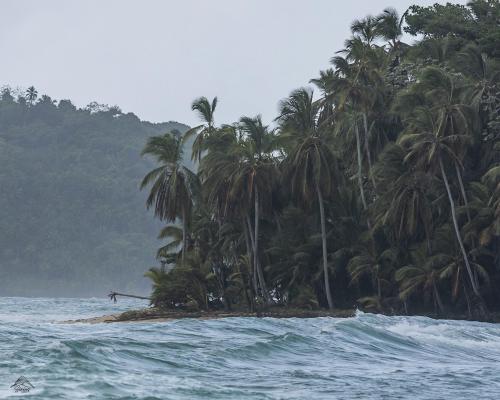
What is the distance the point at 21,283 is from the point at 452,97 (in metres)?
135

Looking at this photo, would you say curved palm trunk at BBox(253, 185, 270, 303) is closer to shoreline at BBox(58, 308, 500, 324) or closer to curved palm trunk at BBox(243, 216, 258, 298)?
curved palm trunk at BBox(243, 216, 258, 298)

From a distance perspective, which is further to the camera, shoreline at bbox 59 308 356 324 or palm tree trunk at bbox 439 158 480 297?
palm tree trunk at bbox 439 158 480 297

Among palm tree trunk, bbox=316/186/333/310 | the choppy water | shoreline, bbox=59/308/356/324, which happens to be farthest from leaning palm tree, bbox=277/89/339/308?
the choppy water

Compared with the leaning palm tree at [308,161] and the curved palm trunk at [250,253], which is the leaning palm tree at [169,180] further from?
the leaning palm tree at [308,161]

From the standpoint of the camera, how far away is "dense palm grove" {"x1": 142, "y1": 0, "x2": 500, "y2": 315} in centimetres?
5109

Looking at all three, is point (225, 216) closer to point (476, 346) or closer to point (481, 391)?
point (476, 346)

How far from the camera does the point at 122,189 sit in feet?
629

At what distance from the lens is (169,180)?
55.8 metres

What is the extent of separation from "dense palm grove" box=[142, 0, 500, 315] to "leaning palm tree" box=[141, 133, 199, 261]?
3.4 inches

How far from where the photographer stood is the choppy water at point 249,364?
17.7 meters

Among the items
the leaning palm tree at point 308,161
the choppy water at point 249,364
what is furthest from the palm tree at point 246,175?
the choppy water at point 249,364

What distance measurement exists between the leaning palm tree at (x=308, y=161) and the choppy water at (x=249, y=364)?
2193 centimetres

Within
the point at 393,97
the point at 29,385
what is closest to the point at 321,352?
the point at 29,385

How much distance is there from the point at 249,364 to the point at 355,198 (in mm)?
36786
